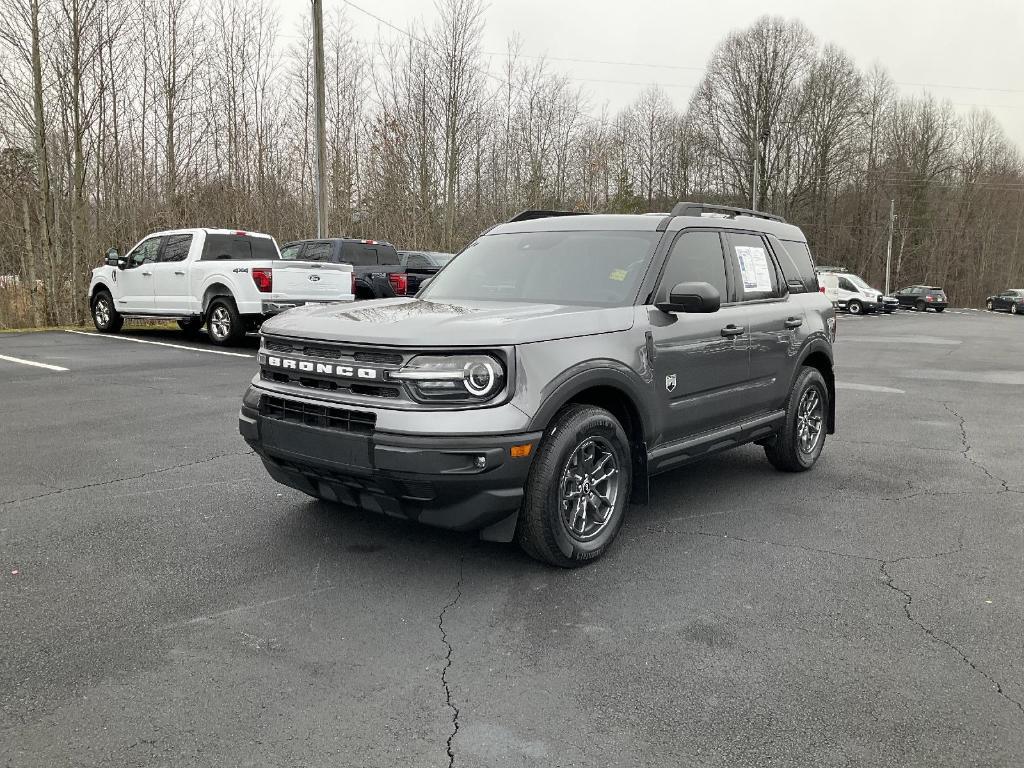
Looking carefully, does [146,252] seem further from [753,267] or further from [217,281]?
[753,267]

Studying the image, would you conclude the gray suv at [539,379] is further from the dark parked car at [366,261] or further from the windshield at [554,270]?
the dark parked car at [366,261]

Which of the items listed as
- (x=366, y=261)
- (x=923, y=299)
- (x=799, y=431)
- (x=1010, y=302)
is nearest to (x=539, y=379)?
(x=799, y=431)

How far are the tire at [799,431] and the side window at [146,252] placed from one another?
41.3ft

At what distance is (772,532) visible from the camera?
4828 mm

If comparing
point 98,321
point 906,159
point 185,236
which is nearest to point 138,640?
point 185,236

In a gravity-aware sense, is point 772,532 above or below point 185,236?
below

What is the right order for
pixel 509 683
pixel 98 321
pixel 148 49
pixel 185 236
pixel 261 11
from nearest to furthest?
1. pixel 509 683
2. pixel 185 236
3. pixel 98 321
4. pixel 148 49
5. pixel 261 11

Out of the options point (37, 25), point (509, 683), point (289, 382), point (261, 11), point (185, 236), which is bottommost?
point (509, 683)

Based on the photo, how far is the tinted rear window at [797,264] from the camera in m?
A: 6.20

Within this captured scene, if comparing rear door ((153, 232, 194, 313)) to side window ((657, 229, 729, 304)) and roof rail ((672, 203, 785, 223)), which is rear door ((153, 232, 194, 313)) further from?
side window ((657, 229, 729, 304))

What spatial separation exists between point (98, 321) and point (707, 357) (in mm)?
15402

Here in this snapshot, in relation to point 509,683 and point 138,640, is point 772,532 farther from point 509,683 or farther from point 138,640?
point 138,640

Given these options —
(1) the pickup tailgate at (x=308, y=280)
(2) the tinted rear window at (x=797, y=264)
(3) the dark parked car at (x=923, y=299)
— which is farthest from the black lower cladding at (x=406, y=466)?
(3) the dark parked car at (x=923, y=299)

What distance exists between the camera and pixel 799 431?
6188 mm
